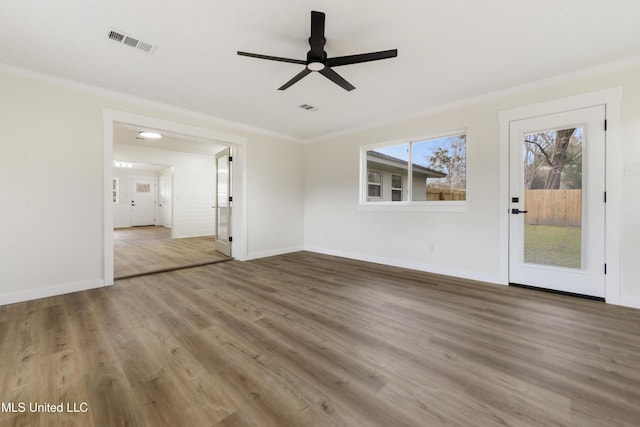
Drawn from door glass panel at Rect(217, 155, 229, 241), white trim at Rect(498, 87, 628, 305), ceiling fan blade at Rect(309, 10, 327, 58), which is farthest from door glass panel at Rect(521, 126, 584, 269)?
door glass panel at Rect(217, 155, 229, 241)

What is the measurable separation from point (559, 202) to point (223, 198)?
220 inches

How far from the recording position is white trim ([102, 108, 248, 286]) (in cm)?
330

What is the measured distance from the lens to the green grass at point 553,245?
9.66 feet

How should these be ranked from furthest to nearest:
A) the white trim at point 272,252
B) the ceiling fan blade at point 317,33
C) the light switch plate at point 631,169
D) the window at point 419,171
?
the white trim at point 272,252 < the window at point 419,171 < the light switch plate at point 631,169 < the ceiling fan blade at point 317,33

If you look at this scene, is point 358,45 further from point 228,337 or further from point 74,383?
point 74,383

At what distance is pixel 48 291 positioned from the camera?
294cm

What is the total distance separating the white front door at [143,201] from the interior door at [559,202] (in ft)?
42.7

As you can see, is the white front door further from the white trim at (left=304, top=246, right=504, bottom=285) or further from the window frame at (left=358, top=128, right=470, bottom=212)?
the window frame at (left=358, top=128, right=470, bottom=212)

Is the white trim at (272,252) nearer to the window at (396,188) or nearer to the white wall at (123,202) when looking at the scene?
the window at (396,188)

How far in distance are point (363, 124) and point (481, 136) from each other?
195 centimetres

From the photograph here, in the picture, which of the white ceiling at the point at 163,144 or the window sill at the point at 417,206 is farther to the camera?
the white ceiling at the point at 163,144

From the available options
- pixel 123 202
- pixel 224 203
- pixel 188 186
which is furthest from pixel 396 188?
pixel 123 202

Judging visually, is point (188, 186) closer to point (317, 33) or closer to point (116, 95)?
point (116, 95)

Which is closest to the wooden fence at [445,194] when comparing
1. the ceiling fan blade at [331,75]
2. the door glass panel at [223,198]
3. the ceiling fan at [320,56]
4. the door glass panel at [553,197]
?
the door glass panel at [553,197]
